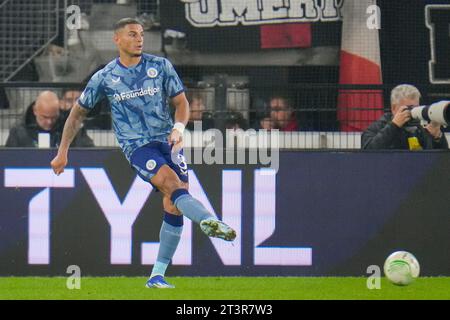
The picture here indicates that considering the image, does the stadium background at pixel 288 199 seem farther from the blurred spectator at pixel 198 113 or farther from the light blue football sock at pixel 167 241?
the light blue football sock at pixel 167 241

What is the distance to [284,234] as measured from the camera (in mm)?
13141

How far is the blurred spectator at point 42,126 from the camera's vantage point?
13312mm

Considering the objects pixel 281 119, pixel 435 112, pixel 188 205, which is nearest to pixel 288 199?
pixel 281 119

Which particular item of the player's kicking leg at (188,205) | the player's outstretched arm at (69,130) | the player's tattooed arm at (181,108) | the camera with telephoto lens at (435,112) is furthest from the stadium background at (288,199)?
the player's kicking leg at (188,205)

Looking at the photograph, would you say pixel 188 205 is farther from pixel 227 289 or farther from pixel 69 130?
pixel 69 130

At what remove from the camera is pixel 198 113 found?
13.5m

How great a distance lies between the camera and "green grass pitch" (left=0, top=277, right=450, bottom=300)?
35.8 ft

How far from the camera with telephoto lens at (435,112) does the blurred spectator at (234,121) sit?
6.05 ft

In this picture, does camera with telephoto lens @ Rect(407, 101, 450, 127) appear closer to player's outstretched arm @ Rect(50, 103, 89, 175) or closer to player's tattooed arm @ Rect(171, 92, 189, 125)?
player's tattooed arm @ Rect(171, 92, 189, 125)

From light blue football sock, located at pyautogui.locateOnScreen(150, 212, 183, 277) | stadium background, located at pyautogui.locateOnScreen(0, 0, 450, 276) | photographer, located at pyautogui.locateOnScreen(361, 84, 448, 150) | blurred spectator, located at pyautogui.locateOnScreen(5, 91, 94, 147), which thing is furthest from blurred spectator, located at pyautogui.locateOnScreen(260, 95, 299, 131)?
light blue football sock, located at pyautogui.locateOnScreen(150, 212, 183, 277)

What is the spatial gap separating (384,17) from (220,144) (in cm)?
234

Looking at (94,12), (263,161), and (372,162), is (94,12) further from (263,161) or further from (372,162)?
(372,162)

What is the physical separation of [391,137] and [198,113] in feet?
6.80

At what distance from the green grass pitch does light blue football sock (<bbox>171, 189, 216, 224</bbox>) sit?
70 cm
